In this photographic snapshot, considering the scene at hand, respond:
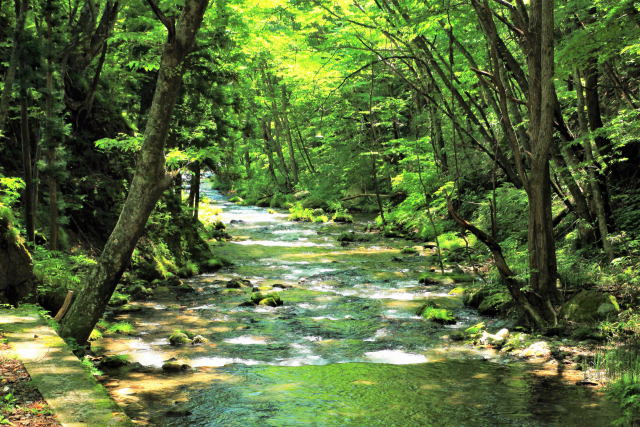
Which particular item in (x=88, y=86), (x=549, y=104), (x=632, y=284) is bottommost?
(x=632, y=284)

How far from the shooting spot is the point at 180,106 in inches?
571

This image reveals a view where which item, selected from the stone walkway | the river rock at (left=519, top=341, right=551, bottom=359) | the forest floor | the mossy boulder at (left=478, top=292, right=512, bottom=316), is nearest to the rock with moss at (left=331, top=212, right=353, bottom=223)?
the mossy boulder at (left=478, top=292, right=512, bottom=316)

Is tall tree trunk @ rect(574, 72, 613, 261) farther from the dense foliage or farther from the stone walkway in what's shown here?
the stone walkway

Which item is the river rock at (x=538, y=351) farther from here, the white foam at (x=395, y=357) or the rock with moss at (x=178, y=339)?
the rock with moss at (x=178, y=339)

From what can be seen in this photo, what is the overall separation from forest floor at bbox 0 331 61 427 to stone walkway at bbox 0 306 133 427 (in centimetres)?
6

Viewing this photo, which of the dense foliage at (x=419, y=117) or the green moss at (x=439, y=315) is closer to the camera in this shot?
the dense foliage at (x=419, y=117)

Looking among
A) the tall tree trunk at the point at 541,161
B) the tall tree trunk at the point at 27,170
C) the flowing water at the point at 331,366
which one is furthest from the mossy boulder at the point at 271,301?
the tall tree trunk at the point at 541,161

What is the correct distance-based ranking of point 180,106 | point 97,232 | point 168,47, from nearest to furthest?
1. point 168,47
2. point 97,232
3. point 180,106

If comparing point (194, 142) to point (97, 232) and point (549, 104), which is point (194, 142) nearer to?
point (97, 232)

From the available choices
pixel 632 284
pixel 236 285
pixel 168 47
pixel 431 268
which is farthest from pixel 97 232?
pixel 632 284

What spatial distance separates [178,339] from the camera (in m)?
8.72

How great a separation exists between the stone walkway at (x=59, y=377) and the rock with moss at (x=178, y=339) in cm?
238

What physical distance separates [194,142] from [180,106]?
41.1 inches

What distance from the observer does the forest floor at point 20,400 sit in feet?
12.7
